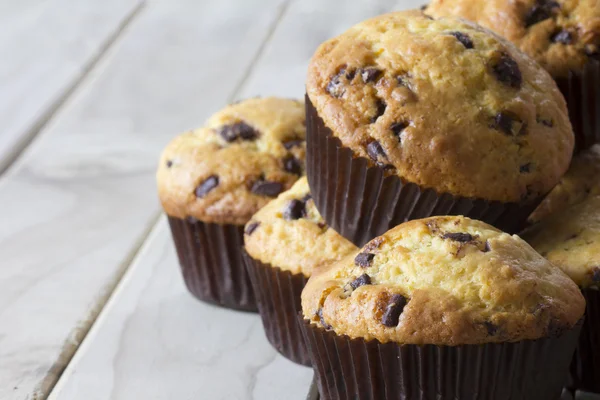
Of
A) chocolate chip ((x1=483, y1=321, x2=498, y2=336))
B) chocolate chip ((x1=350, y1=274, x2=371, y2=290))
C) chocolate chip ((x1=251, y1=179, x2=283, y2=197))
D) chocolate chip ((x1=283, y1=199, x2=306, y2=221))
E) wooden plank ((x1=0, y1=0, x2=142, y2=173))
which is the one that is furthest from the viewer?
wooden plank ((x1=0, y1=0, x2=142, y2=173))

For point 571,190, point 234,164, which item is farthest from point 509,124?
point 234,164

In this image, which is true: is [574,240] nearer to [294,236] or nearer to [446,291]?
[446,291]

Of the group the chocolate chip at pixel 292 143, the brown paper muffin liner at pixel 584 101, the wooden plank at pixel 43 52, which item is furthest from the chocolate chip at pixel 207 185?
the wooden plank at pixel 43 52

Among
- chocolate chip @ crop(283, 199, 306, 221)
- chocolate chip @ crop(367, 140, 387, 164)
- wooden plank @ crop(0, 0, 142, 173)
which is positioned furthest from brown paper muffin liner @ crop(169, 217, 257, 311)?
wooden plank @ crop(0, 0, 142, 173)

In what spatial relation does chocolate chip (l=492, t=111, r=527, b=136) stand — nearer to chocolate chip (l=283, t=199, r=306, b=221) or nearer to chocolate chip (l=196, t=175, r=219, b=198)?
chocolate chip (l=283, t=199, r=306, b=221)

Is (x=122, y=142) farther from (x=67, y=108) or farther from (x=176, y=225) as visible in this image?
(x=176, y=225)

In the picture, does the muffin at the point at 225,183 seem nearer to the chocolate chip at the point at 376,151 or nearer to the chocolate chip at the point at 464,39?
the chocolate chip at the point at 376,151

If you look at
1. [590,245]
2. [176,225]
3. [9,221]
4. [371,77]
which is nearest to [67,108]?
[9,221]
